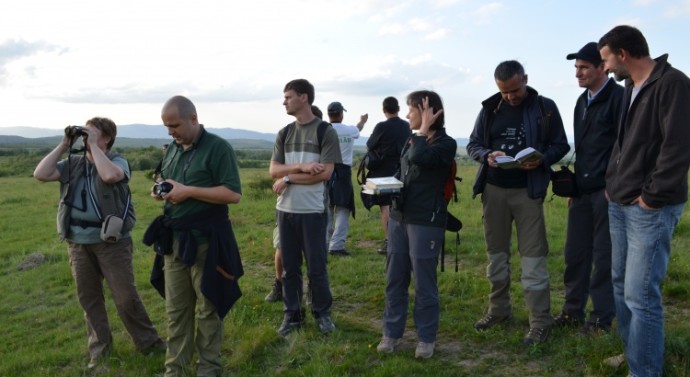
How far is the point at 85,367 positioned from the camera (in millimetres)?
5695

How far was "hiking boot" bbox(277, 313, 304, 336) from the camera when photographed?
5.87 m

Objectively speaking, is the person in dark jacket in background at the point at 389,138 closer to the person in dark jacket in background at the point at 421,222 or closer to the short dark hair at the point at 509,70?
the person in dark jacket in background at the point at 421,222

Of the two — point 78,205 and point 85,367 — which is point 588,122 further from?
point 85,367

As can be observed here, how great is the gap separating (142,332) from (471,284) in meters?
3.61

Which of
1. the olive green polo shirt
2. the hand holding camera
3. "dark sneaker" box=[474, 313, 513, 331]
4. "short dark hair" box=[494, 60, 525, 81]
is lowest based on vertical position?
"dark sneaker" box=[474, 313, 513, 331]

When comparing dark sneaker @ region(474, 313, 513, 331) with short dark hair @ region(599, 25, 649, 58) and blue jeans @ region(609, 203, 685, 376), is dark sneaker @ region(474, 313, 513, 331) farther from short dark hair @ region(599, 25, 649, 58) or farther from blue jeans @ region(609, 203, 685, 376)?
short dark hair @ region(599, 25, 649, 58)

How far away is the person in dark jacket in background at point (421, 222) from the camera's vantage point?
16.5ft

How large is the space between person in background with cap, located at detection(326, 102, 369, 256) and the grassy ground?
42 cm

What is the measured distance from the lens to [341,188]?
827cm

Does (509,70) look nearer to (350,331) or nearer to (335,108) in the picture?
(350,331)

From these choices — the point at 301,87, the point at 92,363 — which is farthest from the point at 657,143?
the point at 92,363

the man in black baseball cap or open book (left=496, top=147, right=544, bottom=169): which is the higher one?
the man in black baseball cap

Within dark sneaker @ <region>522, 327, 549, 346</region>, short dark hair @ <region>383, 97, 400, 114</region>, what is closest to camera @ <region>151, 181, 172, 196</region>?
dark sneaker @ <region>522, 327, 549, 346</region>

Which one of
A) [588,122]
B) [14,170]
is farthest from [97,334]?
[14,170]
